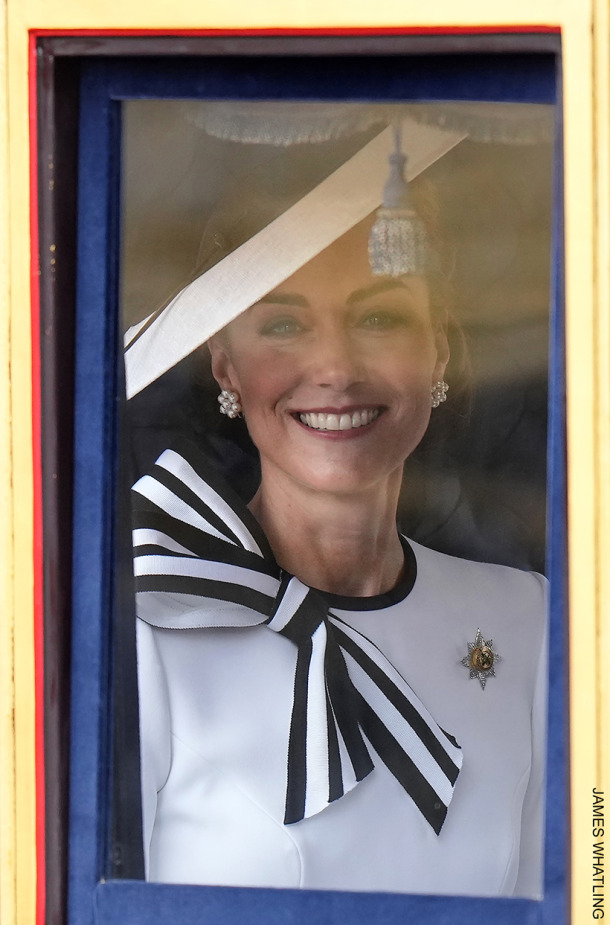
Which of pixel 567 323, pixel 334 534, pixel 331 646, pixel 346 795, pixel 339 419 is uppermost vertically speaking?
pixel 567 323

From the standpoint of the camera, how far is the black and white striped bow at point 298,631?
1598 mm

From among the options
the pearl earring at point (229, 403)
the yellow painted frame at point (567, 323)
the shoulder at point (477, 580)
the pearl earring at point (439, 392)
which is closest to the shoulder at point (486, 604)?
the shoulder at point (477, 580)

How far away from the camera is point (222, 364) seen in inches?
64.5

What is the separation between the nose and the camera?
163 cm

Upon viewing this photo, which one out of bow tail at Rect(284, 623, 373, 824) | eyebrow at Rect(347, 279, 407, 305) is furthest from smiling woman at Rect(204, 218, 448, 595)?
bow tail at Rect(284, 623, 373, 824)

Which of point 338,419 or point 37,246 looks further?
point 338,419

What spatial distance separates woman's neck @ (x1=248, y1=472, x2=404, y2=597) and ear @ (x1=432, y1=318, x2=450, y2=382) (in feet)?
0.62

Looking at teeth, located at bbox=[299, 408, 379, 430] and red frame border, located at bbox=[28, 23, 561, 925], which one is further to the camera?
teeth, located at bbox=[299, 408, 379, 430]

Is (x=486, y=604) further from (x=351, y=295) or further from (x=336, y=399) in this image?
(x=351, y=295)

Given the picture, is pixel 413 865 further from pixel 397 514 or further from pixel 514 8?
pixel 514 8

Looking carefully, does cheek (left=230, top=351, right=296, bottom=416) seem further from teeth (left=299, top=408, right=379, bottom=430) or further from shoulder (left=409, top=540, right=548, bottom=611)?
shoulder (left=409, top=540, right=548, bottom=611)

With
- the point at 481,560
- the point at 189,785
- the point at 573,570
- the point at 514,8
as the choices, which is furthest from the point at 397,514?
the point at 514,8

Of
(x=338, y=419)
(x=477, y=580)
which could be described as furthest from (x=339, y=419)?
(x=477, y=580)

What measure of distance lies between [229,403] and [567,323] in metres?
0.51
